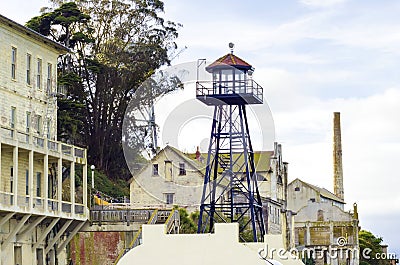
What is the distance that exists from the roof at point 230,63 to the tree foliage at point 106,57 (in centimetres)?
1467

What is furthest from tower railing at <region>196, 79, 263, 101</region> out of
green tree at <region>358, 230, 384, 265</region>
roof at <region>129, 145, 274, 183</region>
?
green tree at <region>358, 230, 384, 265</region>

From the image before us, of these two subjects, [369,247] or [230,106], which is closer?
[230,106]

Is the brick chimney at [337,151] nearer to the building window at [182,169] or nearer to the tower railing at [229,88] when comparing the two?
the building window at [182,169]

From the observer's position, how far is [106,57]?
70375 mm

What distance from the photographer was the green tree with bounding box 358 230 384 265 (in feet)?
274

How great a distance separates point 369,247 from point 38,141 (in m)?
46.8

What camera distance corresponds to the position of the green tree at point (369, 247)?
3290 inches

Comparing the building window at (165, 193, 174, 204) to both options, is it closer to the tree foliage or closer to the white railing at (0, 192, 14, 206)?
the tree foliage

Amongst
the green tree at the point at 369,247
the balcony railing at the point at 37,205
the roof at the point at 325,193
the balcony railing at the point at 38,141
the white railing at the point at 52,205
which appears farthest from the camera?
the roof at the point at 325,193

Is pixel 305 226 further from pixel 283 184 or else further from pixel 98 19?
pixel 98 19

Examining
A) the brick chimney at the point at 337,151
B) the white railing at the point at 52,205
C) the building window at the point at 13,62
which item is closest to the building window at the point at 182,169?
the white railing at the point at 52,205

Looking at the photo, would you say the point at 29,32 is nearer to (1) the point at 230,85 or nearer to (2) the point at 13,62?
(2) the point at 13,62

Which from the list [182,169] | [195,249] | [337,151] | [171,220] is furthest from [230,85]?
[337,151]

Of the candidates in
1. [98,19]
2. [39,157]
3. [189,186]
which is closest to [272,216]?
[189,186]
